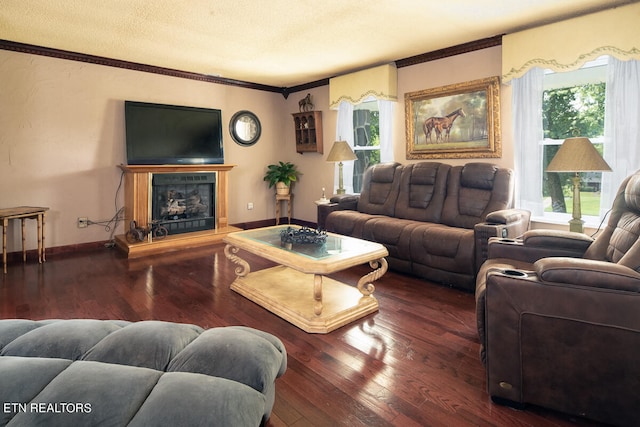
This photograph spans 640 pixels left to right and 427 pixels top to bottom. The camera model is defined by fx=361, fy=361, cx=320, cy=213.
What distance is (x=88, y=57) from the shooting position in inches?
178

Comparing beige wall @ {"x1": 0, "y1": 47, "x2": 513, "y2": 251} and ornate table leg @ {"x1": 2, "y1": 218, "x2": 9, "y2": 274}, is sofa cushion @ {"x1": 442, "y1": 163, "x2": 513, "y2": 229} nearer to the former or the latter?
beige wall @ {"x1": 0, "y1": 47, "x2": 513, "y2": 251}

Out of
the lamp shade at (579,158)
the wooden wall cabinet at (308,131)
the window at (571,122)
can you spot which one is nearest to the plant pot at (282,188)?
the wooden wall cabinet at (308,131)

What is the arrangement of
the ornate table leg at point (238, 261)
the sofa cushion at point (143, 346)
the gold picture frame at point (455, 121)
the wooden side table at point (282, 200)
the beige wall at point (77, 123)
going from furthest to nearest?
the wooden side table at point (282, 200), the beige wall at point (77, 123), the gold picture frame at point (455, 121), the ornate table leg at point (238, 261), the sofa cushion at point (143, 346)

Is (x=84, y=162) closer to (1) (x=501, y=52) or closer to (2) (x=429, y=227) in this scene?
(2) (x=429, y=227)

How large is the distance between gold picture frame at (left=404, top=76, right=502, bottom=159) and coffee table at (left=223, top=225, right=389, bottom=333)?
200cm

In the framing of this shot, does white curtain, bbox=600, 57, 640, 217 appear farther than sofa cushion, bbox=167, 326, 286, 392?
Yes

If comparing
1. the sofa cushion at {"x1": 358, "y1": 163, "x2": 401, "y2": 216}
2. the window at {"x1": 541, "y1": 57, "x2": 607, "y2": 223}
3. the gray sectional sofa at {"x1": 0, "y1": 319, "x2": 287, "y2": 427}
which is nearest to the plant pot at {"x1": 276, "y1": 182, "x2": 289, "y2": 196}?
the sofa cushion at {"x1": 358, "y1": 163, "x2": 401, "y2": 216}

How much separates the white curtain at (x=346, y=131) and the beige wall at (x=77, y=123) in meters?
0.13

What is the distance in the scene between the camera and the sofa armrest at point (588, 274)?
1.43 metres

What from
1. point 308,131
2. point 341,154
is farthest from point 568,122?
point 308,131

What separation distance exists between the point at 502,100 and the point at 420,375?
10.3 ft

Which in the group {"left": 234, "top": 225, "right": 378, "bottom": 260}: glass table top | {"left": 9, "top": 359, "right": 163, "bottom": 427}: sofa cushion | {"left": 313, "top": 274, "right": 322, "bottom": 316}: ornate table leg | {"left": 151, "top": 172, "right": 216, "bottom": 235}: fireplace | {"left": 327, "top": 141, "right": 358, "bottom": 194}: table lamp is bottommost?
{"left": 313, "top": 274, "right": 322, "bottom": 316}: ornate table leg

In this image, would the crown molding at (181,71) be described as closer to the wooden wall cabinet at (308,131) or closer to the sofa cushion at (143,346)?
the wooden wall cabinet at (308,131)

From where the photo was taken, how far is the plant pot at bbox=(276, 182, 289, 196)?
20.3 ft
